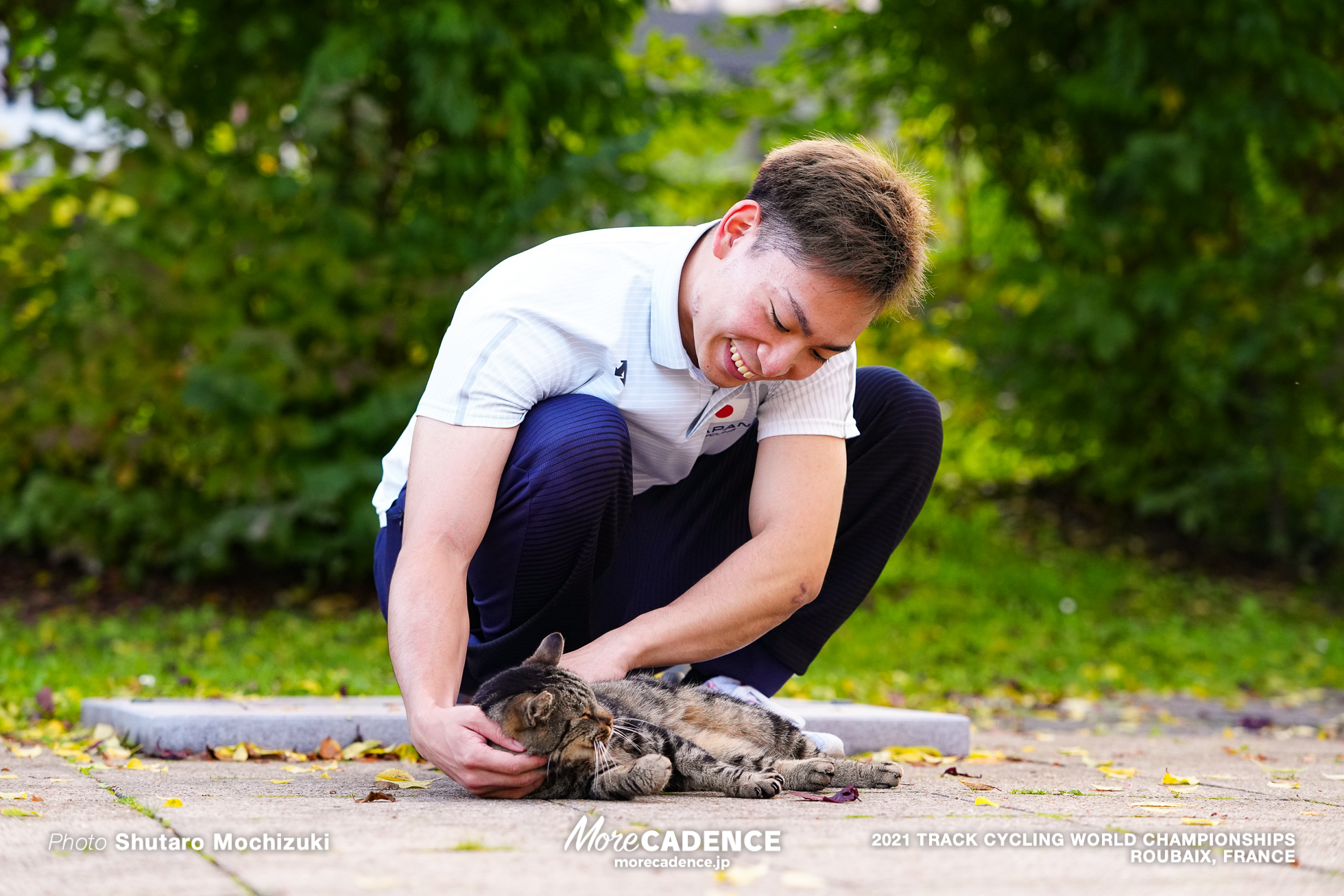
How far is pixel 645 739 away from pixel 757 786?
249 millimetres

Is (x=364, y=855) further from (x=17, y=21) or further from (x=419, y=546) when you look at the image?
(x=17, y=21)

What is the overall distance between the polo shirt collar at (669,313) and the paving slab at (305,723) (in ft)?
4.23

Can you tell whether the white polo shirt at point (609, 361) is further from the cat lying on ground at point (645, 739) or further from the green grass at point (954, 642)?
the green grass at point (954, 642)

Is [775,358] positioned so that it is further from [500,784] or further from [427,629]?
[500,784]

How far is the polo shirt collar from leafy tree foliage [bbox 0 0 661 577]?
376 cm

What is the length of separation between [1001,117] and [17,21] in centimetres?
635

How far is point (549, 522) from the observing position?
264cm

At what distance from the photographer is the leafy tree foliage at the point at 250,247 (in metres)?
6.40

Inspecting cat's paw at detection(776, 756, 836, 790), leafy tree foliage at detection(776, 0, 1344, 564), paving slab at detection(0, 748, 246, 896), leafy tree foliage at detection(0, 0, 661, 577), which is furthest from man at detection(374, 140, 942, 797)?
leafy tree foliage at detection(776, 0, 1344, 564)

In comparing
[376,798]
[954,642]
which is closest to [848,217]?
[376,798]

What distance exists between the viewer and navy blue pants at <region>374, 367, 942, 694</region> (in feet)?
8.73

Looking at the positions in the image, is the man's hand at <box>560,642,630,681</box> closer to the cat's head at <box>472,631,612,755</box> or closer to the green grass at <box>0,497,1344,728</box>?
the cat's head at <box>472,631,612,755</box>

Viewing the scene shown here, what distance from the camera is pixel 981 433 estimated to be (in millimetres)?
9828

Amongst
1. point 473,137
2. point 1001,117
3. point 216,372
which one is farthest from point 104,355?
point 1001,117
